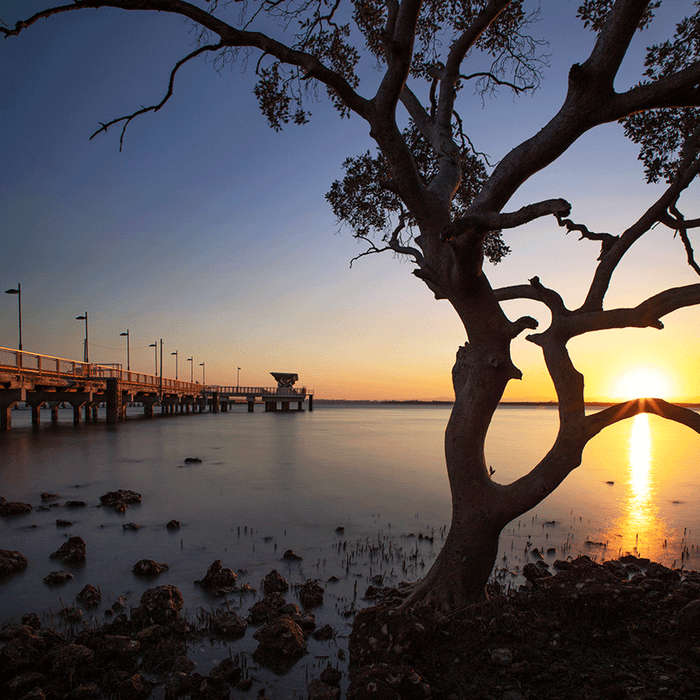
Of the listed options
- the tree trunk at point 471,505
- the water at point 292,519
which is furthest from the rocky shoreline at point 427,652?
the water at point 292,519

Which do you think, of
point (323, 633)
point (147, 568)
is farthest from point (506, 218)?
point (147, 568)

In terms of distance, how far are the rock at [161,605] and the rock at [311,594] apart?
1649 millimetres

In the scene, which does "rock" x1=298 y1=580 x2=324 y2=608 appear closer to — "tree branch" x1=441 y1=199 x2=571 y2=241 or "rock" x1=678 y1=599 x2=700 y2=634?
"rock" x1=678 y1=599 x2=700 y2=634

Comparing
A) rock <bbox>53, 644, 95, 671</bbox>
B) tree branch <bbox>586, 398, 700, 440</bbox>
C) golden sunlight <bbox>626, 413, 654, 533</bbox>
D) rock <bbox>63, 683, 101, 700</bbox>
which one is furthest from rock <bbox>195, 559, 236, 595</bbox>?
golden sunlight <bbox>626, 413, 654, 533</bbox>

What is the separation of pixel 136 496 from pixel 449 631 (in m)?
11.8

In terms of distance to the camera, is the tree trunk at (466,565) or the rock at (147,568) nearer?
the tree trunk at (466,565)

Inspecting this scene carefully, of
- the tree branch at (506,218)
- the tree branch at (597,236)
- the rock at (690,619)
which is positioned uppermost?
the tree branch at (597,236)

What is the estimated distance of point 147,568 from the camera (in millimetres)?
7746

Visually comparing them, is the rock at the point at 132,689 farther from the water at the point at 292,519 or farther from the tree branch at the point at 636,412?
the tree branch at the point at 636,412

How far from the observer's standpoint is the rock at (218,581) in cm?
700

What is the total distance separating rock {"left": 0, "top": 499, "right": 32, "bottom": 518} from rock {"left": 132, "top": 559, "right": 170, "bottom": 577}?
223 inches

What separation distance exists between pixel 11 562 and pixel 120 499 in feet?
18.8

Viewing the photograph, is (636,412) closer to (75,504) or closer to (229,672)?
(229,672)

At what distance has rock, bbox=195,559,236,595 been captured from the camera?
23.0 feet
